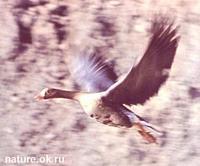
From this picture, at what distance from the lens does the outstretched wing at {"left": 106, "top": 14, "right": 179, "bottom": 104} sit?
4.62 feet

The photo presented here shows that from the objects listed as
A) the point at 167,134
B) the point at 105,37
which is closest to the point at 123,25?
the point at 105,37

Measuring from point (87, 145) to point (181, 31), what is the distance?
40 cm

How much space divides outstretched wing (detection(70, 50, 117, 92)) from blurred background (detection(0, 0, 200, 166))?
2 centimetres

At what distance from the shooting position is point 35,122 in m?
1.45

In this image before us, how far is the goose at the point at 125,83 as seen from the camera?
55.6 inches

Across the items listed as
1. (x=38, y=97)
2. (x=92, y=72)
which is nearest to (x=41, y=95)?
(x=38, y=97)

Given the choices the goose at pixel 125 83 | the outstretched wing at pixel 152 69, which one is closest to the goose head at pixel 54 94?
the goose at pixel 125 83

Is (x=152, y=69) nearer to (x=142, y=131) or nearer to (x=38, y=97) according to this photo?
(x=142, y=131)

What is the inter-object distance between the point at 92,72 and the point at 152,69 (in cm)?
16

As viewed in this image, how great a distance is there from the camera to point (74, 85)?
4.73 ft

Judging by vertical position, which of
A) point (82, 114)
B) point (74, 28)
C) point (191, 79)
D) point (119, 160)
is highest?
point (74, 28)

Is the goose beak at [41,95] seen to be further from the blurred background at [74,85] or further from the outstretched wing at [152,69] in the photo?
the outstretched wing at [152,69]

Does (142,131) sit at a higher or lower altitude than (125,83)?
lower

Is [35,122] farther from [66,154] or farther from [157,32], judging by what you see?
[157,32]
